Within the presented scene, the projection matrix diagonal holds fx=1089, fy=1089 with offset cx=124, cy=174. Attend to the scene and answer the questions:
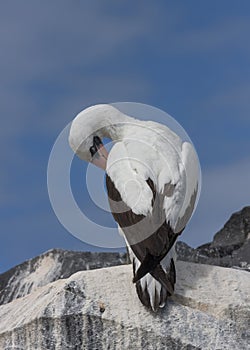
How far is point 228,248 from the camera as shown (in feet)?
51.1

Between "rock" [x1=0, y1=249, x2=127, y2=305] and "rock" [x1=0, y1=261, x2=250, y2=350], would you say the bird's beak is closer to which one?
"rock" [x1=0, y1=261, x2=250, y2=350]

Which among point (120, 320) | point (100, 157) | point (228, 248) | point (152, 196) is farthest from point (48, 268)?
point (120, 320)

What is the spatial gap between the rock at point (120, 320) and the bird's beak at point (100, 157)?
83.5 inches

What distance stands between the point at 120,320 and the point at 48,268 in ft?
16.4

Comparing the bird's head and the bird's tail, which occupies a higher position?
the bird's head

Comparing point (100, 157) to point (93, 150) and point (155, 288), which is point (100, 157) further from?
point (155, 288)

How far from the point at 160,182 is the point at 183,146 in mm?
1053

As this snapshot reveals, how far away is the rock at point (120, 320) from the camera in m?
9.50

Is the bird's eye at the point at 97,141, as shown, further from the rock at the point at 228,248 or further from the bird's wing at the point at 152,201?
the rock at the point at 228,248

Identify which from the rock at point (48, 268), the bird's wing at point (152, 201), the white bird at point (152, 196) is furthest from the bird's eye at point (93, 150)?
the rock at point (48, 268)

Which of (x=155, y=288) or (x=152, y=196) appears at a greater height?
(x=152, y=196)

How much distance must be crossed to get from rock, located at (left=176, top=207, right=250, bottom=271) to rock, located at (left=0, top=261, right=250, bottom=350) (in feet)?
13.1

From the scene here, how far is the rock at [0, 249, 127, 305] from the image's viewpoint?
14.2m

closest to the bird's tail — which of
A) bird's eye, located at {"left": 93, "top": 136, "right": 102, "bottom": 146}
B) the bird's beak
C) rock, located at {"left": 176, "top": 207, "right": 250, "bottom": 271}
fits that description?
the bird's beak
